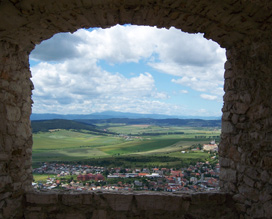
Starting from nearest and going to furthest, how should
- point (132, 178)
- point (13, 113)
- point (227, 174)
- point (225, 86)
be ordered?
point (13, 113) < point (227, 174) < point (225, 86) < point (132, 178)

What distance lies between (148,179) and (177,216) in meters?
1.18

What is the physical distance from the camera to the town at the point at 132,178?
396 cm

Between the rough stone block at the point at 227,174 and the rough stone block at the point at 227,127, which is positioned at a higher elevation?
the rough stone block at the point at 227,127

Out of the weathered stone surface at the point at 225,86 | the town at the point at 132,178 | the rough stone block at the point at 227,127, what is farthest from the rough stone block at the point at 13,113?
the rough stone block at the point at 227,127

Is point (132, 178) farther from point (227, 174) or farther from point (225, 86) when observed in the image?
point (225, 86)

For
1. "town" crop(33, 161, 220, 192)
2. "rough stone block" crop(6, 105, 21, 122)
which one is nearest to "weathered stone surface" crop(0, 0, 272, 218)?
"rough stone block" crop(6, 105, 21, 122)

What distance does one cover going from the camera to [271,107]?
2693 millimetres

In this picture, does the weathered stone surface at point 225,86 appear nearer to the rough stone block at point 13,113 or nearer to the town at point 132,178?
the rough stone block at point 13,113

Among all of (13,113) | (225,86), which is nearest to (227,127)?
(225,86)

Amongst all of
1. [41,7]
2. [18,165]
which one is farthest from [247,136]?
[18,165]

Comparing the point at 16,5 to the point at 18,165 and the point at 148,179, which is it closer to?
the point at 18,165

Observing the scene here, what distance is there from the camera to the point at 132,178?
446 centimetres

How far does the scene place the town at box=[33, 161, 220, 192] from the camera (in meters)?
3.96

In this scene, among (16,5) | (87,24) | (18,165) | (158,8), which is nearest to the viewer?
(16,5)
